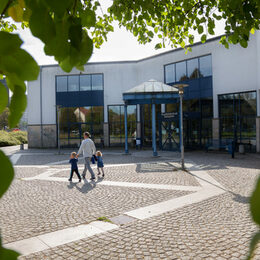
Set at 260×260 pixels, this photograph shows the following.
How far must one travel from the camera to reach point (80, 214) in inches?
238

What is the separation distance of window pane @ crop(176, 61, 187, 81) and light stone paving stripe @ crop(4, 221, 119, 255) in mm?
18360

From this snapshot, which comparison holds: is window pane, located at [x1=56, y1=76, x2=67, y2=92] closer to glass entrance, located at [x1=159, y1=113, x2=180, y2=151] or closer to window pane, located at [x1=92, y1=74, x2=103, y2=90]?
window pane, located at [x1=92, y1=74, x2=103, y2=90]

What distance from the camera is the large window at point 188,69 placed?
67.0 ft

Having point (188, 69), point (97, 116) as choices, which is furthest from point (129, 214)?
point (97, 116)

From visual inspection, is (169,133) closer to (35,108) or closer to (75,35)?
(35,108)

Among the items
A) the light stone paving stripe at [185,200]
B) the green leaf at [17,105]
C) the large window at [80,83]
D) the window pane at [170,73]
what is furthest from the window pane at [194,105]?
the green leaf at [17,105]

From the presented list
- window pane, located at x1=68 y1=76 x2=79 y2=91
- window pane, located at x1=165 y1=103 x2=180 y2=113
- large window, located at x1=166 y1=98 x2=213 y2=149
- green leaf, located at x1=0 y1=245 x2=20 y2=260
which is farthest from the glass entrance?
green leaf, located at x1=0 y1=245 x2=20 y2=260

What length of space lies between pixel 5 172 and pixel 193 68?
866 inches

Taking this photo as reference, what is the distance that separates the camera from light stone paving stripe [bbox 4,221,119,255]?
14.6ft

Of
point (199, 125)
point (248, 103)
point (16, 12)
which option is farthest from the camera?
point (199, 125)

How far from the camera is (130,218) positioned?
225 inches

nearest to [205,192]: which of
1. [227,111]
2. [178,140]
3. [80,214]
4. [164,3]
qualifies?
[80,214]

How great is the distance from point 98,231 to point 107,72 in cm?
2198

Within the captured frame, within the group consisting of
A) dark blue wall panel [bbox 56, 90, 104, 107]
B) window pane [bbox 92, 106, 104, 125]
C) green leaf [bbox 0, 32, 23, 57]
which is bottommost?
green leaf [bbox 0, 32, 23, 57]
